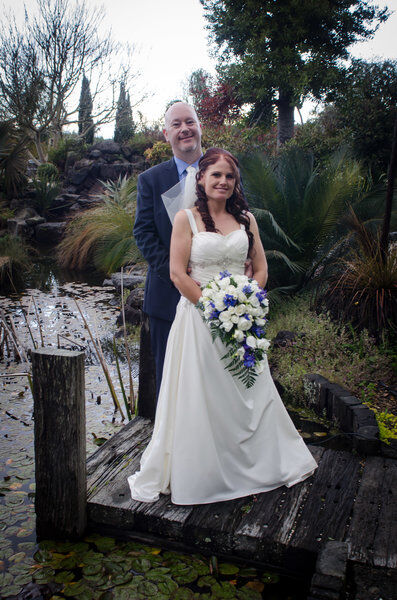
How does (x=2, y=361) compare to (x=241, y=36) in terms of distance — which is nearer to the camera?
(x=2, y=361)

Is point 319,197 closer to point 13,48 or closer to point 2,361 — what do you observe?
point 2,361

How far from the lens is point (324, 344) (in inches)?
194

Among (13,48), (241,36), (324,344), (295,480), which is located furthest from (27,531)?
(13,48)

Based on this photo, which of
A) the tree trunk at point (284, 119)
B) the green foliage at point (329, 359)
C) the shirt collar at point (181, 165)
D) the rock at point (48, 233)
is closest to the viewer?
the shirt collar at point (181, 165)

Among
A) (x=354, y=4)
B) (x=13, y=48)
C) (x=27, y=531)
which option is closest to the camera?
(x=27, y=531)

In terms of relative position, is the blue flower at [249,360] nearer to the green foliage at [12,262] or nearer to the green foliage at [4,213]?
the green foliage at [12,262]

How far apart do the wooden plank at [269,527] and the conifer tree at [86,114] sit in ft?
81.2

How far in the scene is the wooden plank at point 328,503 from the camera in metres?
2.43

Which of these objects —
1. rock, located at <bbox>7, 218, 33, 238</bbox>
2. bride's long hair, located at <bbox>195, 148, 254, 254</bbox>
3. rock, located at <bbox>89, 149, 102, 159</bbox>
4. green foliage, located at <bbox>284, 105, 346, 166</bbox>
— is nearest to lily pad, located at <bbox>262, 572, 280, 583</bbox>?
bride's long hair, located at <bbox>195, 148, 254, 254</bbox>

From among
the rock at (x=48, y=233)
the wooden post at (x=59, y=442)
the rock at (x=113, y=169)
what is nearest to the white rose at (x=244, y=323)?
the wooden post at (x=59, y=442)

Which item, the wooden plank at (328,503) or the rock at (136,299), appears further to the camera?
the rock at (136,299)

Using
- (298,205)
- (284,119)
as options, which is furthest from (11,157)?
(298,205)

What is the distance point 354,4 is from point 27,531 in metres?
15.5

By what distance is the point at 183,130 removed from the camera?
126 inches
